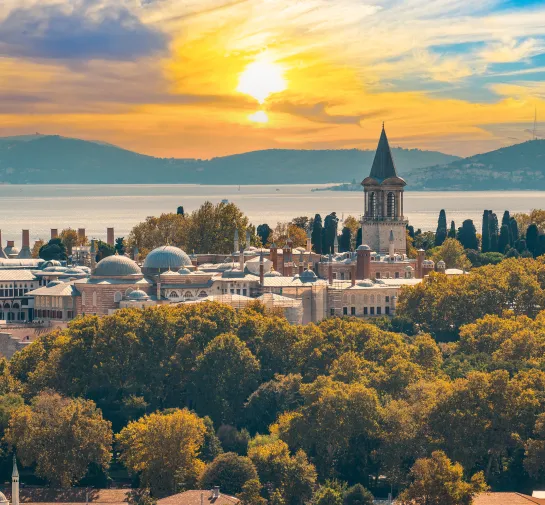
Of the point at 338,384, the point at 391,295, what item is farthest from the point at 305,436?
the point at 391,295

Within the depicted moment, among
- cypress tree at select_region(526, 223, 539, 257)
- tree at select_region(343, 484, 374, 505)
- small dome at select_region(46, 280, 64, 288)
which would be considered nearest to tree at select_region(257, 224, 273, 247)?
cypress tree at select_region(526, 223, 539, 257)

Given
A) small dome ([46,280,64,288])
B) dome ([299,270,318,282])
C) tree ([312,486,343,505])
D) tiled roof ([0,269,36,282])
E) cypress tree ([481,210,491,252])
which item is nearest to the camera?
tree ([312,486,343,505])

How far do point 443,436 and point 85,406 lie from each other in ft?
43.1

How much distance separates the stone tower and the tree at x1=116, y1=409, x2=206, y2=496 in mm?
46551

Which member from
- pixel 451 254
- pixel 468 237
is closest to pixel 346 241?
pixel 451 254

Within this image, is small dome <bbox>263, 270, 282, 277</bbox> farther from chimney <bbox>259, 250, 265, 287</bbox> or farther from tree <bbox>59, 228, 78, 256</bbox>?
tree <bbox>59, 228, 78, 256</bbox>

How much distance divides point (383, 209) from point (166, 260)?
22.3 meters

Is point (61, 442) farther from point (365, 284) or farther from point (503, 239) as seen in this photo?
point (503, 239)

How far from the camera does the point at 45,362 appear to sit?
2608 inches

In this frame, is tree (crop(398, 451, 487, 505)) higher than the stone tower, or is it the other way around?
the stone tower

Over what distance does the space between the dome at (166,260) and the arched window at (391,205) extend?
821 inches

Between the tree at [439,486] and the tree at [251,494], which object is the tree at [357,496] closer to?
the tree at [439,486]

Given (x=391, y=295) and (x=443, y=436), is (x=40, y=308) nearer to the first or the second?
(x=391, y=295)

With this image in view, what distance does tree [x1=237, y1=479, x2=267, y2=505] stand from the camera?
51.0 m
